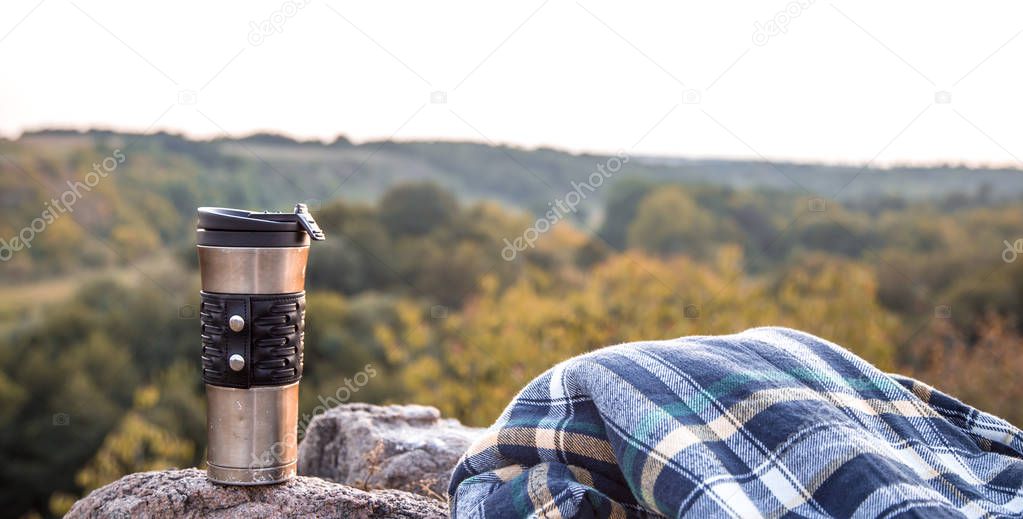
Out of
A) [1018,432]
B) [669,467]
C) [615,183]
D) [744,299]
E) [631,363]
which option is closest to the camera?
[669,467]

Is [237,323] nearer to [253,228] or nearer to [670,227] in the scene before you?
[253,228]

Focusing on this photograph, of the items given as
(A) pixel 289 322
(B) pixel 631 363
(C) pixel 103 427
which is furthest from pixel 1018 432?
(C) pixel 103 427

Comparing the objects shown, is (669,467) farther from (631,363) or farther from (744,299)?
(744,299)

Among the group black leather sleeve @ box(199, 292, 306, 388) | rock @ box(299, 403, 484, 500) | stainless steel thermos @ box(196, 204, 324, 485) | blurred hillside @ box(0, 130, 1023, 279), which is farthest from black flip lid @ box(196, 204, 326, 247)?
blurred hillside @ box(0, 130, 1023, 279)

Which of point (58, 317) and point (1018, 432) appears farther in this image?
point (58, 317)

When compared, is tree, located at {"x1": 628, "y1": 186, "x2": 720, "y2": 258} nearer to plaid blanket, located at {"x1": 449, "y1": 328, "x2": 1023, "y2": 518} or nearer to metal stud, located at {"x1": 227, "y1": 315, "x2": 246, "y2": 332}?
plaid blanket, located at {"x1": 449, "y1": 328, "x2": 1023, "y2": 518}

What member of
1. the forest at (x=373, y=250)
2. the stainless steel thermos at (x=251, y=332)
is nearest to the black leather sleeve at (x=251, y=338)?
the stainless steel thermos at (x=251, y=332)

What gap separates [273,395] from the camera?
1979 mm

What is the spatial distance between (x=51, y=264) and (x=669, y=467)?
17641 mm

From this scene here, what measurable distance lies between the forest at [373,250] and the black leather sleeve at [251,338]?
26.0 feet

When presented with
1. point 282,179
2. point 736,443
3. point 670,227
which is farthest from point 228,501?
point 670,227

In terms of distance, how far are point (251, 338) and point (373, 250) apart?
58.7 ft

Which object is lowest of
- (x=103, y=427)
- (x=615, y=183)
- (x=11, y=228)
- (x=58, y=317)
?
(x=103, y=427)

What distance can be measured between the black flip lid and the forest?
26.2ft
